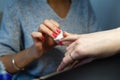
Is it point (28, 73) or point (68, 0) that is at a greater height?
point (68, 0)

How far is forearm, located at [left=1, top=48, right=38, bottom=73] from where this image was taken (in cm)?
88

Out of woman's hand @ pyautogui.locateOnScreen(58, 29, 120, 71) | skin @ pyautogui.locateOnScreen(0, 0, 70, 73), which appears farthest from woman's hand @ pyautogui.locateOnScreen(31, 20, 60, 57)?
woman's hand @ pyautogui.locateOnScreen(58, 29, 120, 71)

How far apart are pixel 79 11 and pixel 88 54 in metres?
0.63

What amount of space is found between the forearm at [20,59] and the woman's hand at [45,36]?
27 mm

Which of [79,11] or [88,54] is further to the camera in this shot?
[79,11]

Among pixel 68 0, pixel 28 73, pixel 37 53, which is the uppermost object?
pixel 68 0

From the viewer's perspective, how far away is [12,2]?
0.97m

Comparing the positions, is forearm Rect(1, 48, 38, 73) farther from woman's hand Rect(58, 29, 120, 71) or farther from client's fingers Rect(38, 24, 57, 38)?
woman's hand Rect(58, 29, 120, 71)

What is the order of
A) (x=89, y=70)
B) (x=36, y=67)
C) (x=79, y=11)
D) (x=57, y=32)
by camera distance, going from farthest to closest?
(x=79, y=11), (x=36, y=67), (x=57, y=32), (x=89, y=70)

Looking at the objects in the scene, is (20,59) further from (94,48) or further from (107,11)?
(107,11)

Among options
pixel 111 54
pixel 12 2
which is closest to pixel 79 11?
pixel 12 2

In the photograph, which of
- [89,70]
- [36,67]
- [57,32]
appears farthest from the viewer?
[36,67]

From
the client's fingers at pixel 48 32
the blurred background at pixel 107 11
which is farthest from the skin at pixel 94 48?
the blurred background at pixel 107 11

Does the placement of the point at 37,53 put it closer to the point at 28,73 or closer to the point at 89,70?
the point at 28,73
